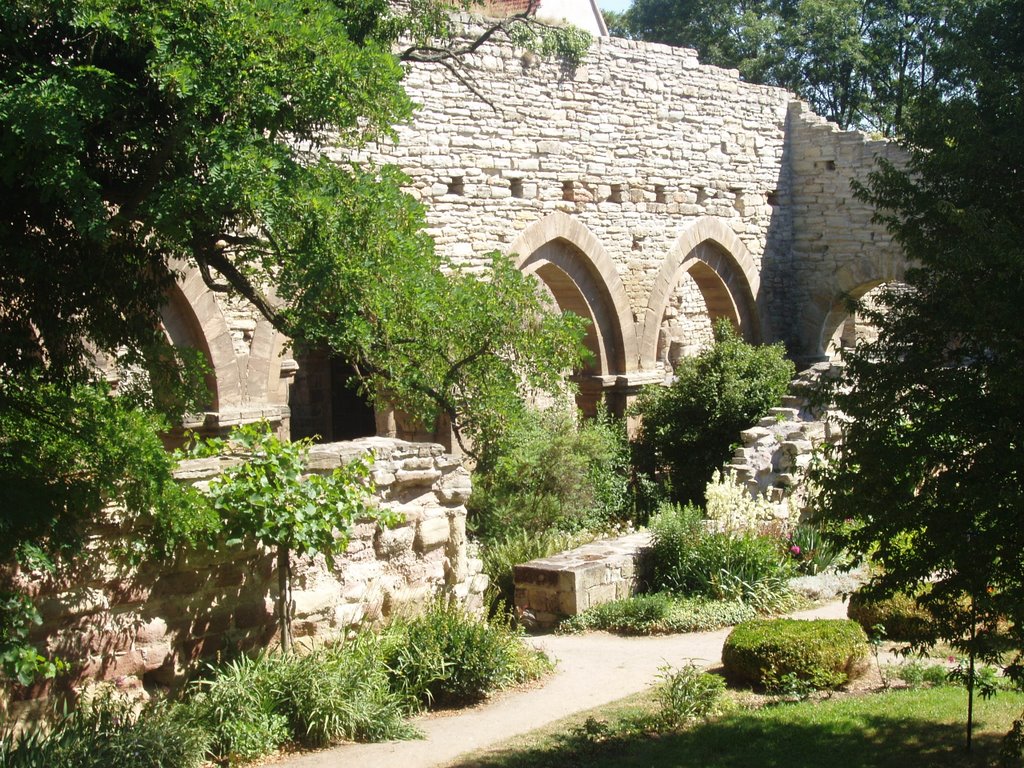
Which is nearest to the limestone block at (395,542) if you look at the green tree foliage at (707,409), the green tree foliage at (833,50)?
the green tree foliage at (707,409)

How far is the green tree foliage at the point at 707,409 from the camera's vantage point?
14.8 m

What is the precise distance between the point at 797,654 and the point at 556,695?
5.43 feet

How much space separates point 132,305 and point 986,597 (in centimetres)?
474

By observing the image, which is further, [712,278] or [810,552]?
[712,278]

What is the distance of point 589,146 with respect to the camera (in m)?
16.1

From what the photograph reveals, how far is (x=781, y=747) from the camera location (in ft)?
22.4

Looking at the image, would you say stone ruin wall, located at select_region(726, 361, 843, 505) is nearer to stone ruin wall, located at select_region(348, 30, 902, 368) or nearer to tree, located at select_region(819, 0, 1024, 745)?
stone ruin wall, located at select_region(348, 30, 902, 368)

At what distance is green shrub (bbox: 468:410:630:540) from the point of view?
42.6 feet

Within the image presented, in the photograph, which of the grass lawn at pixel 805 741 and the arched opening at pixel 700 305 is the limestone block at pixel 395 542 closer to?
the grass lawn at pixel 805 741

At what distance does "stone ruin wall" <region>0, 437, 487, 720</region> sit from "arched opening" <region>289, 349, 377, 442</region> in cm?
826

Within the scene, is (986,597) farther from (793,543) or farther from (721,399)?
(721,399)

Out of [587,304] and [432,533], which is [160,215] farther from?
[587,304]

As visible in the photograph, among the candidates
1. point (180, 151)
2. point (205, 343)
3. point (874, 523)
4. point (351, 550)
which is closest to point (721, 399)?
point (205, 343)

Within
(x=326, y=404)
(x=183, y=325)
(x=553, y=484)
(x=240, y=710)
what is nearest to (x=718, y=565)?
(x=553, y=484)
